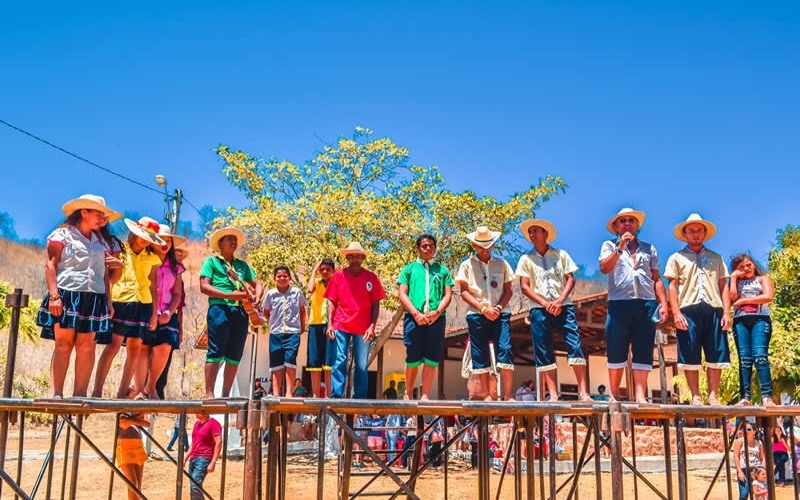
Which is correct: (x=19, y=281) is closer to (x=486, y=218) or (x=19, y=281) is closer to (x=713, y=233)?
(x=486, y=218)

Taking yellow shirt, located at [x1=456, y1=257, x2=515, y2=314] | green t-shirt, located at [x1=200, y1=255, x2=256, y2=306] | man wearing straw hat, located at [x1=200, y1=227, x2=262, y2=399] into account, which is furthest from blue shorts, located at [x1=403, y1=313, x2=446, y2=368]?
green t-shirt, located at [x1=200, y1=255, x2=256, y2=306]

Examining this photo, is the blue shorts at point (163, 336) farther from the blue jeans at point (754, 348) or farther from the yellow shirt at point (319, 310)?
the blue jeans at point (754, 348)

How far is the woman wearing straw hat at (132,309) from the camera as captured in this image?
6.34 m

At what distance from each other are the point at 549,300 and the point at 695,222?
158 cm

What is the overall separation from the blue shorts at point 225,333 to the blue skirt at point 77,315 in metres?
1.04

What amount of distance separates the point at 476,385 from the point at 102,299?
11.7 feet

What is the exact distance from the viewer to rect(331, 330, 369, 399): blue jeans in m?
7.26

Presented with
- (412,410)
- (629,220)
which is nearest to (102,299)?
(412,410)

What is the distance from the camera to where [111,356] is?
21.0ft

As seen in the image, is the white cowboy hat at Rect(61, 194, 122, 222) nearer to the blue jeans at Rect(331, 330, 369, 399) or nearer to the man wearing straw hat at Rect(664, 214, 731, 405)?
the blue jeans at Rect(331, 330, 369, 399)

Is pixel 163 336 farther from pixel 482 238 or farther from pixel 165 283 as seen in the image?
pixel 482 238

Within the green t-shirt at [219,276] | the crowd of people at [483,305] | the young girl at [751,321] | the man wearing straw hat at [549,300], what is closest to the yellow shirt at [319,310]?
the crowd of people at [483,305]

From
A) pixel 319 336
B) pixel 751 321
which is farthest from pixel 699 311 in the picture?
pixel 319 336

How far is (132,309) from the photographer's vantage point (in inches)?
251
